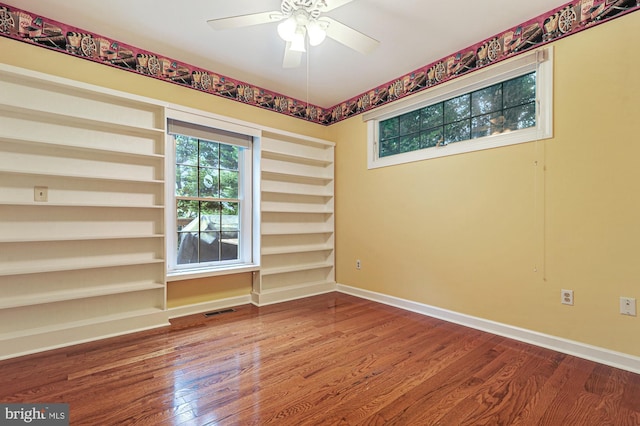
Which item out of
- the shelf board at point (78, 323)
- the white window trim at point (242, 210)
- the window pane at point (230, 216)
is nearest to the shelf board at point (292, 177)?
the white window trim at point (242, 210)

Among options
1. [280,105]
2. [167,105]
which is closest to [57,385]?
[167,105]

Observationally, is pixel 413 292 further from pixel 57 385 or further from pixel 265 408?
pixel 57 385

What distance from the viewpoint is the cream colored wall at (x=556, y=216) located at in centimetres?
207

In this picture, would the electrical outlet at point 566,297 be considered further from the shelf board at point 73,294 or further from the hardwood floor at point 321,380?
the shelf board at point 73,294

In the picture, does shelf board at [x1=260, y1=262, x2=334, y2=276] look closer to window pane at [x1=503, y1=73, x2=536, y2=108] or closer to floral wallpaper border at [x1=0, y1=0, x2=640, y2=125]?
floral wallpaper border at [x1=0, y1=0, x2=640, y2=125]

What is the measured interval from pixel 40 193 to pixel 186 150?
4.31 ft

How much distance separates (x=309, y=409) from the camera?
1.62 m

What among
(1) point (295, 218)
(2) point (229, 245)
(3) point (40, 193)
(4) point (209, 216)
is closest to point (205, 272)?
(2) point (229, 245)

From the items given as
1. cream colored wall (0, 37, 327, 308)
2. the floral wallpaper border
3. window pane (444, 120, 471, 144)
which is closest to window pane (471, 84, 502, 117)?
window pane (444, 120, 471, 144)

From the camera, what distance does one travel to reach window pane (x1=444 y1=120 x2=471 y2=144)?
2975 mm

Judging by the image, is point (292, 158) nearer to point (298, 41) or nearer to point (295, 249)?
point (295, 249)

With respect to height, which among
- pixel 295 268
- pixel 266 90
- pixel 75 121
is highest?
pixel 266 90

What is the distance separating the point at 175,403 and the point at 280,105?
348 cm

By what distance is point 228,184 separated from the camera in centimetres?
361
